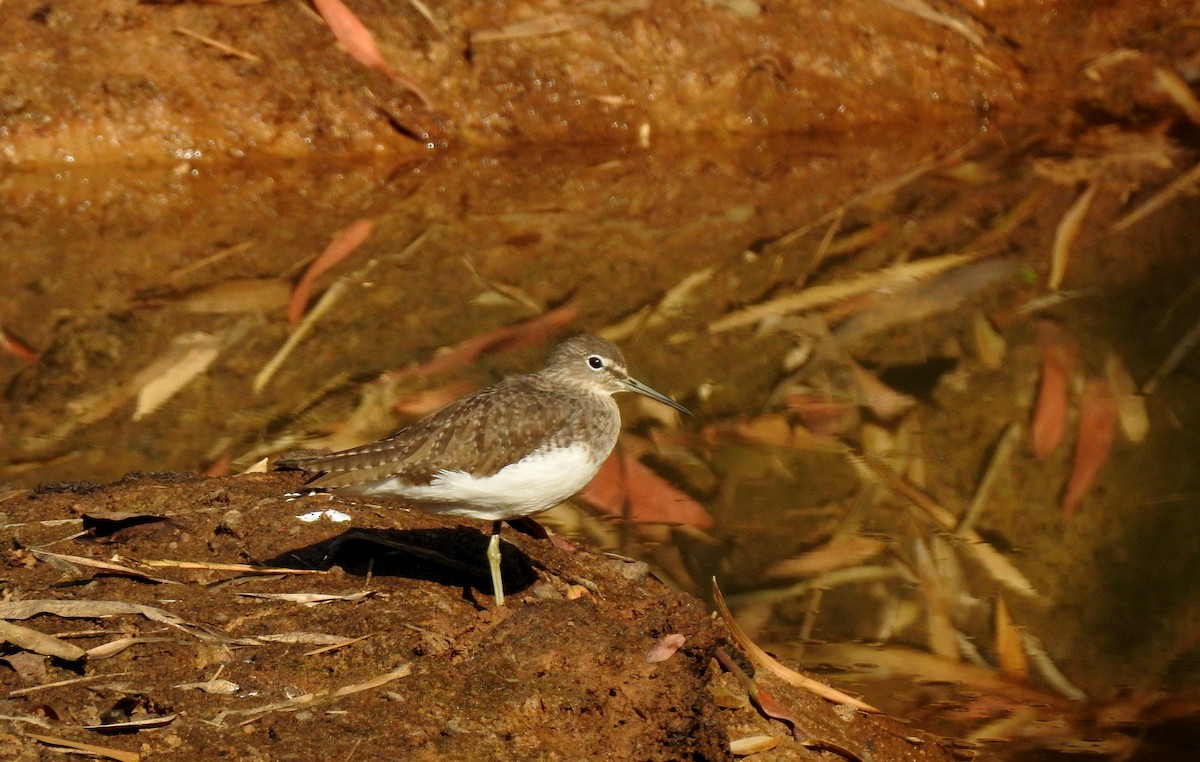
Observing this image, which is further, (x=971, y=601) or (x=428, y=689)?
(x=971, y=601)

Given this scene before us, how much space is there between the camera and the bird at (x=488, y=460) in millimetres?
5254

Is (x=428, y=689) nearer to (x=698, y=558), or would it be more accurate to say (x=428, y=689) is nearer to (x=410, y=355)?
(x=698, y=558)

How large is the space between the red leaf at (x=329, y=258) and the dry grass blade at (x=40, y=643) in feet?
13.1

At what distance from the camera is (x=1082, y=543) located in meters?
6.19

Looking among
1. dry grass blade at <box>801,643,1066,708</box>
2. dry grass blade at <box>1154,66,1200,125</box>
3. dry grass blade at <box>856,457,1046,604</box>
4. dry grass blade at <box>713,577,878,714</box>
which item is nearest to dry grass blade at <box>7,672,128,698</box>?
dry grass blade at <box>713,577,878,714</box>

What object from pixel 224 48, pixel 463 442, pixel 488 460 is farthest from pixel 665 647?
pixel 224 48

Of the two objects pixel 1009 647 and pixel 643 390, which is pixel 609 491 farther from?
pixel 1009 647

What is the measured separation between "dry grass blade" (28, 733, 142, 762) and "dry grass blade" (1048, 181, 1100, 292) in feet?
21.3

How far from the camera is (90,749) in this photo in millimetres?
3984

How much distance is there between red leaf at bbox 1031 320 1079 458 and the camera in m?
6.99

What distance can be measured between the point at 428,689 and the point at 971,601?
2559mm

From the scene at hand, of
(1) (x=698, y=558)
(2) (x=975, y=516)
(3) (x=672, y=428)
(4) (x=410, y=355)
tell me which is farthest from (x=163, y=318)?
(2) (x=975, y=516)

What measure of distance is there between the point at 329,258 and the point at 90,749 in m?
5.53

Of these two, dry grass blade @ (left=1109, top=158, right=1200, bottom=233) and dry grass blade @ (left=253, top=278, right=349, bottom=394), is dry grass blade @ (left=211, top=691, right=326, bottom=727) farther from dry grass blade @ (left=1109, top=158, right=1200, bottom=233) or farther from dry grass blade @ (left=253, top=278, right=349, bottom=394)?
dry grass blade @ (left=1109, top=158, right=1200, bottom=233)
